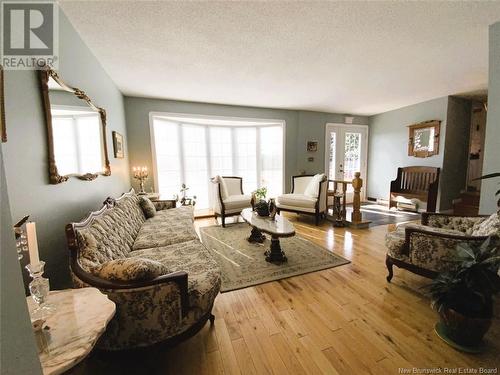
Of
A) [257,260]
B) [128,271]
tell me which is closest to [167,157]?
[257,260]

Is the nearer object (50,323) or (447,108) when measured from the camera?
(50,323)

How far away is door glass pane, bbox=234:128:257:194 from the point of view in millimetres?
5402

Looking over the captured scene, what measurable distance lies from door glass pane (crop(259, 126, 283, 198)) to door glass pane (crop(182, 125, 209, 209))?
147 cm

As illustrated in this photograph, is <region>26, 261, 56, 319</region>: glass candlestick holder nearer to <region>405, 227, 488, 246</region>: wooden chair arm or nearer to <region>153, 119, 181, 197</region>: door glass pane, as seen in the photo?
<region>405, 227, 488, 246</region>: wooden chair arm

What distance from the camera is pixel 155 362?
1361 mm

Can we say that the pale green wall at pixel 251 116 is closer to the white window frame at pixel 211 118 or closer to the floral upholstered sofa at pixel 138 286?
the white window frame at pixel 211 118

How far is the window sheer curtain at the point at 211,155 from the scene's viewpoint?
4645 mm

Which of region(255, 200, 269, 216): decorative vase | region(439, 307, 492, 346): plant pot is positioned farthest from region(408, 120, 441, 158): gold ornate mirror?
region(439, 307, 492, 346): plant pot

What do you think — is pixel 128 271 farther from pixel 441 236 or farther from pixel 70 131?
pixel 441 236

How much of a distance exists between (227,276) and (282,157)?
3612 millimetres

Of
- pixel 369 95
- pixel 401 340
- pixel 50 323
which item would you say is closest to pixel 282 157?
pixel 369 95

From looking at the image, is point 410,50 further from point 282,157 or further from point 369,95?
point 282,157

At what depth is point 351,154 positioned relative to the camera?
20.0 ft

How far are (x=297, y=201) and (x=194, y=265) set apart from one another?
2.94m
